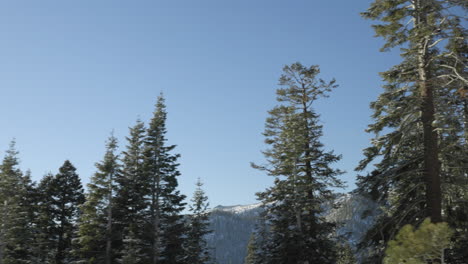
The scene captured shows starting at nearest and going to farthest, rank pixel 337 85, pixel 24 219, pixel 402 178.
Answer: pixel 402 178, pixel 337 85, pixel 24 219

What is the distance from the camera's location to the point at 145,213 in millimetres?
31141

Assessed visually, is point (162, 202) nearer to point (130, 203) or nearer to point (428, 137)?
point (130, 203)

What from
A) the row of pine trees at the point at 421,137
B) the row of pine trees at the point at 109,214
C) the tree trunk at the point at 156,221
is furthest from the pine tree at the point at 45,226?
the row of pine trees at the point at 421,137

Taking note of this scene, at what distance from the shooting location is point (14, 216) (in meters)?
31.7

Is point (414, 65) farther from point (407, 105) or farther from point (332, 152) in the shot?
point (332, 152)

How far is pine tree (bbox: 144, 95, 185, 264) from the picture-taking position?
101ft

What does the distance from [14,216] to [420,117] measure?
32354 millimetres

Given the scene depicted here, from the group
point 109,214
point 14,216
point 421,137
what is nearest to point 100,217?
point 109,214

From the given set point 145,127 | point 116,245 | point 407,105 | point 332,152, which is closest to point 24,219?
point 116,245

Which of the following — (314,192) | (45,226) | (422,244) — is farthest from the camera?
(45,226)

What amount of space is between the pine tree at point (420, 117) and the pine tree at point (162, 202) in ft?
66.0

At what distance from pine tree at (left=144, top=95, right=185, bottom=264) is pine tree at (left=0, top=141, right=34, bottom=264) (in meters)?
10.8

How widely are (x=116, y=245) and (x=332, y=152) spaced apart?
1854 centimetres

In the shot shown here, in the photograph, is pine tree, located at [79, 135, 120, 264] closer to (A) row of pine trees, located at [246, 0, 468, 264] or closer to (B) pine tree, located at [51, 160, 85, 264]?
(B) pine tree, located at [51, 160, 85, 264]
